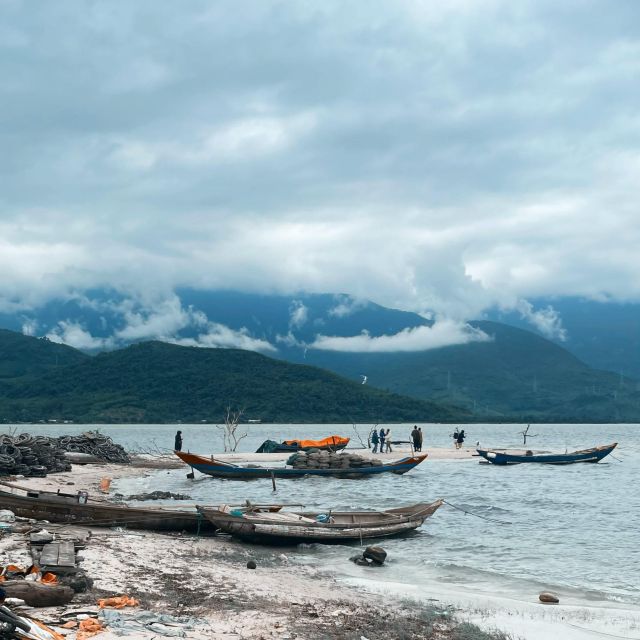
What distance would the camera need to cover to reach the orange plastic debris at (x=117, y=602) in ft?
42.2

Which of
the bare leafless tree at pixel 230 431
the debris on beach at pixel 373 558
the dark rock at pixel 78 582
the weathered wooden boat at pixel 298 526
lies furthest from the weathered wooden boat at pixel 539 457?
the dark rock at pixel 78 582

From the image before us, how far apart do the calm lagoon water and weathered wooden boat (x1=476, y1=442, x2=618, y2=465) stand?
1.24m

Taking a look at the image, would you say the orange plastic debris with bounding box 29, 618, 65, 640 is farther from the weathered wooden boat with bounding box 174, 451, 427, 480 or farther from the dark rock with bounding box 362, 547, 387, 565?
the weathered wooden boat with bounding box 174, 451, 427, 480

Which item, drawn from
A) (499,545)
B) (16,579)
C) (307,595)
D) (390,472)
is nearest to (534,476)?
(390,472)

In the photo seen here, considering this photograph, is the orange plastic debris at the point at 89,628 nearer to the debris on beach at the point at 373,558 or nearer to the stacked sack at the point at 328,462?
the debris on beach at the point at 373,558

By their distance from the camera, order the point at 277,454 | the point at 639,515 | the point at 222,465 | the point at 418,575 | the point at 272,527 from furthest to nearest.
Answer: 1. the point at 277,454
2. the point at 222,465
3. the point at 639,515
4. the point at 272,527
5. the point at 418,575

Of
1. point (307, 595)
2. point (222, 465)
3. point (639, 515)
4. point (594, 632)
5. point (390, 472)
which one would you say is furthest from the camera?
point (390, 472)

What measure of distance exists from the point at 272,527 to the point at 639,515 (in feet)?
64.1

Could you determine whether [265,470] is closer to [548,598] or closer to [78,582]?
[548,598]

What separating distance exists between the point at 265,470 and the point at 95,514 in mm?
21438

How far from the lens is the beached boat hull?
850 inches

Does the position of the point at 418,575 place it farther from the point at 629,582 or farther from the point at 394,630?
the point at 394,630

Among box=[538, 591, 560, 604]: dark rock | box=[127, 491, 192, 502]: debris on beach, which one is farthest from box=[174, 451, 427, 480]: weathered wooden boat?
box=[538, 591, 560, 604]: dark rock

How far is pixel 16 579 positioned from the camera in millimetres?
13195
